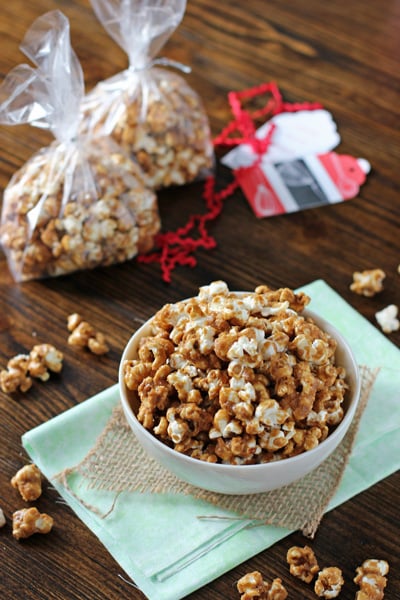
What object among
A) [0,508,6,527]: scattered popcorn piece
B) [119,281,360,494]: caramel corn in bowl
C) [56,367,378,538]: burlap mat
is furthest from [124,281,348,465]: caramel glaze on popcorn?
[0,508,6,527]: scattered popcorn piece

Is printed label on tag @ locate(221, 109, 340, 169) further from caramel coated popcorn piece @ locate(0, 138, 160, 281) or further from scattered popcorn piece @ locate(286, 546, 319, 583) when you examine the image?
scattered popcorn piece @ locate(286, 546, 319, 583)

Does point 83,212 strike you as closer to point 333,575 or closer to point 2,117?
point 2,117

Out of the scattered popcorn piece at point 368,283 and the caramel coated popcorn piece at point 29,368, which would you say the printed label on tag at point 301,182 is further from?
the caramel coated popcorn piece at point 29,368

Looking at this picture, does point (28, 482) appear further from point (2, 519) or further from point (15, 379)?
point (15, 379)

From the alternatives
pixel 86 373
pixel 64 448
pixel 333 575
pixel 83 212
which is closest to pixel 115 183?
pixel 83 212

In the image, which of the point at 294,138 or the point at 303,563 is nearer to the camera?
the point at 303,563

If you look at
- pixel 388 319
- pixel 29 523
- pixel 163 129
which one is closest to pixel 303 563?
pixel 29 523
